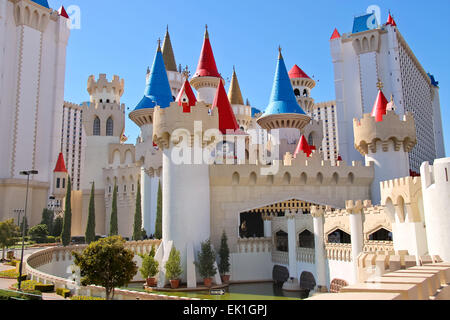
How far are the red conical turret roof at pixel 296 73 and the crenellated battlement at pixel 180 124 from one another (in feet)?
70.0

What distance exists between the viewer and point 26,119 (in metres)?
42.9

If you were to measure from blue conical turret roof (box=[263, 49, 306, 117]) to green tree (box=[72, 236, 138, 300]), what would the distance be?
20.2 metres

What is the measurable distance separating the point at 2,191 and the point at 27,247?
10.5 meters

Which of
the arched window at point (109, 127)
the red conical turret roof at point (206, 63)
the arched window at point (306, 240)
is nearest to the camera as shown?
the arched window at point (306, 240)

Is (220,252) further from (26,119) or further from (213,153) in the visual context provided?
(26,119)

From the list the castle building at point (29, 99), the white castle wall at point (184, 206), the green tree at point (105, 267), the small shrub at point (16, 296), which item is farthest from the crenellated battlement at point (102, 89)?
the small shrub at point (16, 296)

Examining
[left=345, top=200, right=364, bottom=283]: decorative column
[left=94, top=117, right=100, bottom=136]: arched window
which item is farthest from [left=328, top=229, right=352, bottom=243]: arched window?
[left=94, top=117, right=100, bottom=136]: arched window

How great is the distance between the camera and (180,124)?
79.4ft

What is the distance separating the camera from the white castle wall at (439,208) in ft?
39.6

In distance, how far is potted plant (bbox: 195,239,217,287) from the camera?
22750 millimetres

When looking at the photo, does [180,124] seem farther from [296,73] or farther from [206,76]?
[296,73]

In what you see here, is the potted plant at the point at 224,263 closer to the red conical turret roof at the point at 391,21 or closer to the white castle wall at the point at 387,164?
the white castle wall at the point at 387,164

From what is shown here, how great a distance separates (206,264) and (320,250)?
602cm
